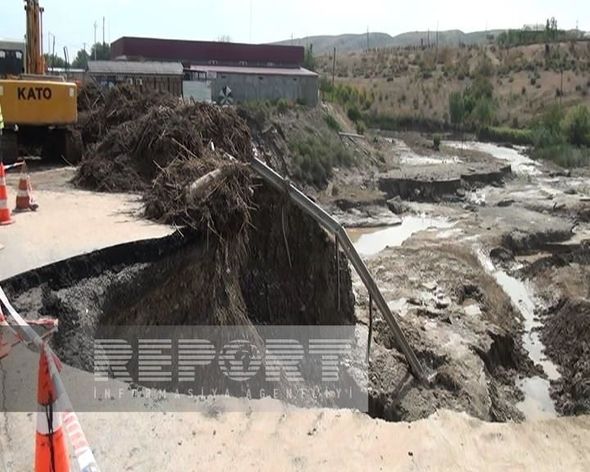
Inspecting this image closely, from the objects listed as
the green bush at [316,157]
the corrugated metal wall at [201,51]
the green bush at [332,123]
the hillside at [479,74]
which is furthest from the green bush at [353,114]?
the green bush at [316,157]

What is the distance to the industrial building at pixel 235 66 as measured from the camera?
41969 millimetres

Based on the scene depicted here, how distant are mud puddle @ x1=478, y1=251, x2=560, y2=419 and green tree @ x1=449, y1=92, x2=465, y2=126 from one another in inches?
1532

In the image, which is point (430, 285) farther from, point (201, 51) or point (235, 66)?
point (201, 51)

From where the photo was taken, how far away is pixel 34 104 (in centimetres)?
1269

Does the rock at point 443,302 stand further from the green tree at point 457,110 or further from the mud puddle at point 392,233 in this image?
the green tree at point 457,110

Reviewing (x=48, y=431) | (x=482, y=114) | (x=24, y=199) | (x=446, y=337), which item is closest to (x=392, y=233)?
(x=446, y=337)

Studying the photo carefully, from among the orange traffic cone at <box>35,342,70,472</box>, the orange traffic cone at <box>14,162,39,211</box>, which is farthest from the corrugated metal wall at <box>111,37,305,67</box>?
the orange traffic cone at <box>35,342,70,472</box>

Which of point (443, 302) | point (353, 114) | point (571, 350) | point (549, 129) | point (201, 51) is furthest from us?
point (353, 114)

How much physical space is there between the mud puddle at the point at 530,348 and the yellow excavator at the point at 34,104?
36.1ft

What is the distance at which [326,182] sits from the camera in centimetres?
3509

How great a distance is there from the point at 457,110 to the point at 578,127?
12519mm

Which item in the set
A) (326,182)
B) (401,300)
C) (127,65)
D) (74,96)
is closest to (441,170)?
(326,182)

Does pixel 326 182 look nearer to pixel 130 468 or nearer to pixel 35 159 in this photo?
pixel 35 159

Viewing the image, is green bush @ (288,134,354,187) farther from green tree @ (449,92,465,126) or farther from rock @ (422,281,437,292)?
green tree @ (449,92,465,126)
